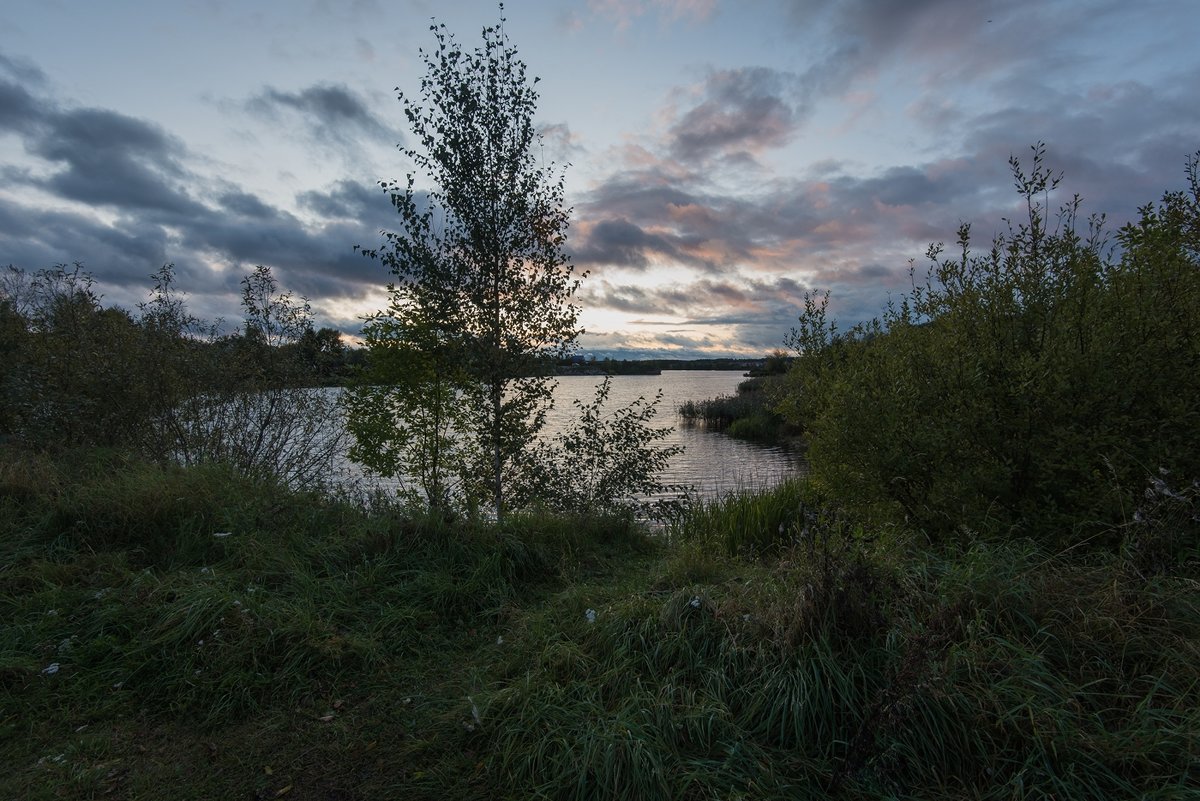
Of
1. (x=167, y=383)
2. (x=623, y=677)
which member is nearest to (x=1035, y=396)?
(x=623, y=677)

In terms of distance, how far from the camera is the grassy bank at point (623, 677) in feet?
8.63

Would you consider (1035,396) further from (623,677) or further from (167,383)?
(167,383)

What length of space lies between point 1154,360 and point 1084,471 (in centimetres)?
91

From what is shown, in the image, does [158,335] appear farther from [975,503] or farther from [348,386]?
[975,503]

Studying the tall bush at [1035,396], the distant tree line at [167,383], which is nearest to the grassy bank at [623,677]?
the tall bush at [1035,396]

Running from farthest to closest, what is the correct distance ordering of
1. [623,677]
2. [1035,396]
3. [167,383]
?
[167,383], [1035,396], [623,677]

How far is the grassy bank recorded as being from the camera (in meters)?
2.63

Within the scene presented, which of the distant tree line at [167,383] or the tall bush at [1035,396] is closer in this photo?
the tall bush at [1035,396]

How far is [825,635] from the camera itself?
3137mm

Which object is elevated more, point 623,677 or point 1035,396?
point 1035,396

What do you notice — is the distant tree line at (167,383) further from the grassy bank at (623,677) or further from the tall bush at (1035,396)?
the tall bush at (1035,396)

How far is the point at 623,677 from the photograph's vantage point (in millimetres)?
3350

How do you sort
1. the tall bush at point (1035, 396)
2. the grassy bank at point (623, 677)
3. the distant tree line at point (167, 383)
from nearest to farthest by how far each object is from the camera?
the grassy bank at point (623, 677), the tall bush at point (1035, 396), the distant tree line at point (167, 383)

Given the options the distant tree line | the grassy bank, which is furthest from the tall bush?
the distant tree line
